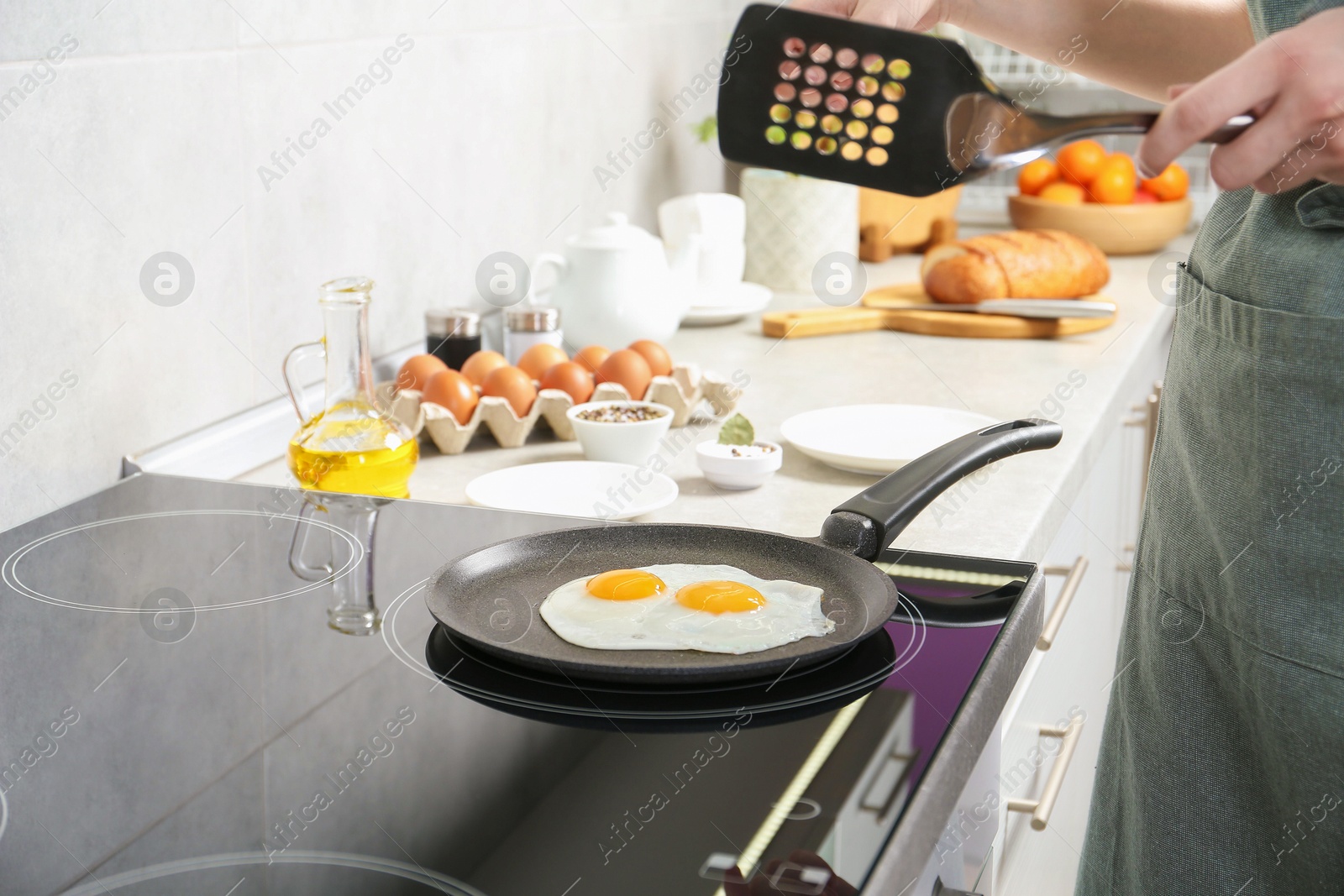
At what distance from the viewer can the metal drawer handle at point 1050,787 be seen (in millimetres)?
1133

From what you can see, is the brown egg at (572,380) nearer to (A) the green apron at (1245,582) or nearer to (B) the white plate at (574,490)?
(B) the white plate at (574,490)

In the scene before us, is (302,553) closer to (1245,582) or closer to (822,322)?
(1245,582)

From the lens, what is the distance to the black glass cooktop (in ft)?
1.57

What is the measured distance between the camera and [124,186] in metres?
0.97

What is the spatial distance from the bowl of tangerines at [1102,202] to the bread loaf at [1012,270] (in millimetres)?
392

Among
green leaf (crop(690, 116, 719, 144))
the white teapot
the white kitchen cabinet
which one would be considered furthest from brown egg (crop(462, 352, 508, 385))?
green leaf (crop(690, 116, 719, 144))

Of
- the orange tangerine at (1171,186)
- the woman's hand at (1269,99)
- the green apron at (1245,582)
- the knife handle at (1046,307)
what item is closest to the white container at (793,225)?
the knife handle at (1046,307)

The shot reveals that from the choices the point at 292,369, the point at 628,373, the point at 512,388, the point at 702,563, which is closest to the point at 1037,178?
the point at 628,373

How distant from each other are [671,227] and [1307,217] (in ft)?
4.11

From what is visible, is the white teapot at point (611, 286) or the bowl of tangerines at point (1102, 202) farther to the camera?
the bowl of tangerines at point (1102, 202)

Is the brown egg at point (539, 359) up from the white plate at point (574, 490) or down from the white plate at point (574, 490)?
up

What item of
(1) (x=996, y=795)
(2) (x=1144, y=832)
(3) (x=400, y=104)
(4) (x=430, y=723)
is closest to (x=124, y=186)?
(3) (x=400, y=104)

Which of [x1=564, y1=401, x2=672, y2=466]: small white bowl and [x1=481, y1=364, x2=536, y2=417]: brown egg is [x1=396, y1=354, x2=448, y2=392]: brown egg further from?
[x1=564, y1=401, x2=672, y2=466]: small white bowl

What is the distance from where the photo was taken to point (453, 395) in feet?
3.92
